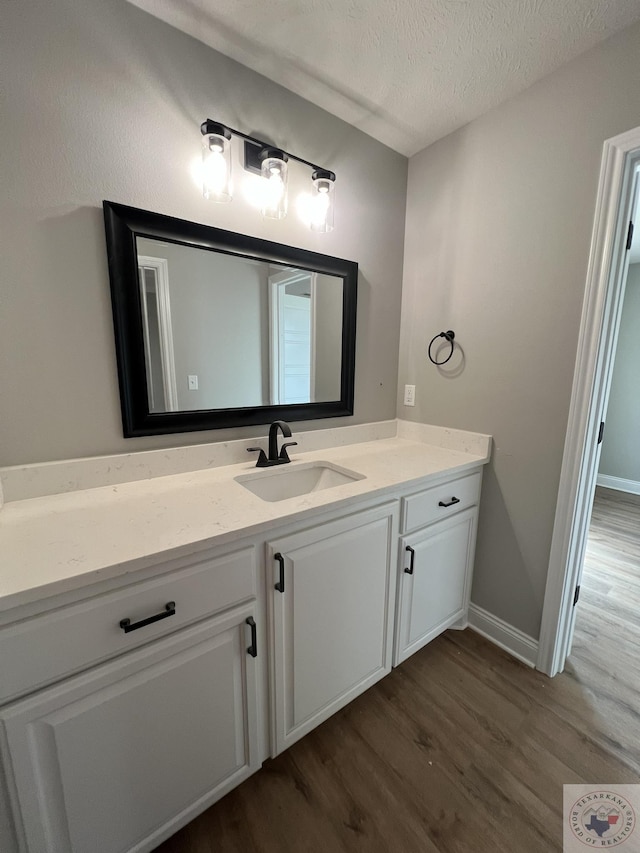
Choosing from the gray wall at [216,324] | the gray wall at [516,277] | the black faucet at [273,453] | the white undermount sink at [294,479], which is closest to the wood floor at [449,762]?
the gray wall at [516,277]

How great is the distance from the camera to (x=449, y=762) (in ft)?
3.87

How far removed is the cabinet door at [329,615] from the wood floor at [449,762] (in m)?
0.14

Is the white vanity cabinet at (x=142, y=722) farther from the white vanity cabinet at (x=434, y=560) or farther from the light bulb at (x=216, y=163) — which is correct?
the light bulb at (x=216, y=163)

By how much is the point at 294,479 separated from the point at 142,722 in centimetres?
89

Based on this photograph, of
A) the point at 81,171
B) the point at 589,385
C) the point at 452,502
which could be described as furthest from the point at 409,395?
the point at 81,171

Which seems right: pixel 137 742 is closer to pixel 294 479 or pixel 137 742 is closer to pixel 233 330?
pixel 294 479

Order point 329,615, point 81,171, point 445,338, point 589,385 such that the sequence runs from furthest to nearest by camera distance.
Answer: point 445,338 → point 589,385 → point 329,615 → point 81,171

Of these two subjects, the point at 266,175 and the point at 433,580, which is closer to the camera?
the point at 266,175

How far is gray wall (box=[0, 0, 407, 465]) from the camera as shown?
0.98 m

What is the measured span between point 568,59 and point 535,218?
51 centimetres

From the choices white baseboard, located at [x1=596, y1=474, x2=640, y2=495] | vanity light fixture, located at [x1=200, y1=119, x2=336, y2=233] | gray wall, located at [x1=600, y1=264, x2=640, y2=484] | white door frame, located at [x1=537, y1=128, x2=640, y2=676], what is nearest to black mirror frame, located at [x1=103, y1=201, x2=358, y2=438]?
vanity light fixture, located at [x1=200, y1=119, x2=336, y2=233]

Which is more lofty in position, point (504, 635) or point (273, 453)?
point (273, 453)

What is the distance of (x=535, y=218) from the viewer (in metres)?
1.42

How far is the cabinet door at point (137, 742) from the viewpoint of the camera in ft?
2.34
